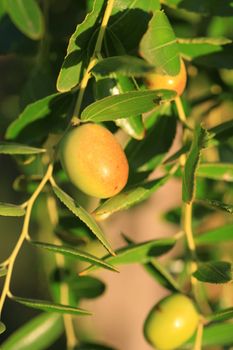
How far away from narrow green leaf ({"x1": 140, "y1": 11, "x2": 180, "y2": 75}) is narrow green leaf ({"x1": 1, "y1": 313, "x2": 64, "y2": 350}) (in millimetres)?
530

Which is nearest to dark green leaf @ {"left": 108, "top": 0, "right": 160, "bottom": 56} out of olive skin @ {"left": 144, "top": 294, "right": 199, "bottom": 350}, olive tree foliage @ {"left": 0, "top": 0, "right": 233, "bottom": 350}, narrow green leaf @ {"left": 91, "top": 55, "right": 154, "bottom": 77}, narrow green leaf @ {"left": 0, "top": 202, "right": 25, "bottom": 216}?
olive tree foliage @ {"left": 0, "top": 0, "right": 233, "bottom": 350}

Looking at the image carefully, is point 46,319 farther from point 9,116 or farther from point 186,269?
point 9,116

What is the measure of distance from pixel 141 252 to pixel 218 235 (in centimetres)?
21

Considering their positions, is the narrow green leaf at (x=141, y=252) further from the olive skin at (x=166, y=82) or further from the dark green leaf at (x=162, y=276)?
the olive skin at (x=166, y=82)

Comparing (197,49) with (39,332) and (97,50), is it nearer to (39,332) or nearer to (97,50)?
(97,50)

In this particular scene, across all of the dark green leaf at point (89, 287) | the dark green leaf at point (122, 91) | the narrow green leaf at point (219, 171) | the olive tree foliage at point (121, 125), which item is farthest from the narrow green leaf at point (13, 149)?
the dark green leaf at point (89, 287)

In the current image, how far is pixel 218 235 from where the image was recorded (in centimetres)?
110

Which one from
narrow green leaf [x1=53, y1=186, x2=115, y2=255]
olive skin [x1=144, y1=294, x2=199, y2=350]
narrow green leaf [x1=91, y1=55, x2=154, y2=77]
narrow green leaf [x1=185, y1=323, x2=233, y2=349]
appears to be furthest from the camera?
narrow green leaf [x1=185, y1=323, x2=233, y2=349]

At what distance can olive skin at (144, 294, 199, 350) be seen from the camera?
0.88 meters

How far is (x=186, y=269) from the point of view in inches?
40.4

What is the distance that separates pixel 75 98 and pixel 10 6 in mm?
272

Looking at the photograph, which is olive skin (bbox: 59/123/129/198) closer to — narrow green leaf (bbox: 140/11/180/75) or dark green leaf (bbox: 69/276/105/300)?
narrow green leaf (bbox: 140/11/180/75)

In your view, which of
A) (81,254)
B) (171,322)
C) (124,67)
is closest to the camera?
(124,67)

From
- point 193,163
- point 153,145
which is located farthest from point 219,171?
point 193,163
